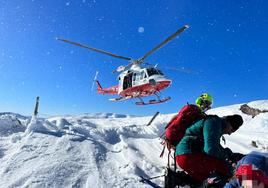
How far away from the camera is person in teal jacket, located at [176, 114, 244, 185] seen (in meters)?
4.43

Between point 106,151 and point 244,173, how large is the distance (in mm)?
6654

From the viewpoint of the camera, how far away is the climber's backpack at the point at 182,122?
16.1 feet

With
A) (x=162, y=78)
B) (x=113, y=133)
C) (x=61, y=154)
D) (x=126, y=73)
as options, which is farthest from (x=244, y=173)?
(x=126, y=73)

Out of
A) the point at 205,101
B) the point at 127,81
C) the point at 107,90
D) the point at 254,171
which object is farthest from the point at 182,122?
the point at 107,90

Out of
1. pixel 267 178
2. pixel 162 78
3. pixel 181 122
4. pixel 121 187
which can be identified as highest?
pixel 162 78

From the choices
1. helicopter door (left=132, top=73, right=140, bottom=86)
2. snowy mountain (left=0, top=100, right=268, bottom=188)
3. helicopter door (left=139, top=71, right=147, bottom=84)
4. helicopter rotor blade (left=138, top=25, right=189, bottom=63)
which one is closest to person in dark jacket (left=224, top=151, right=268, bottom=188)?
snowy mountain (left=0, top=100, right=268, bottom=188)

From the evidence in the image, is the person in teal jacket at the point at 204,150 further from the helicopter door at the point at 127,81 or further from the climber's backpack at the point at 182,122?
the helicopter door at the point at 127,81

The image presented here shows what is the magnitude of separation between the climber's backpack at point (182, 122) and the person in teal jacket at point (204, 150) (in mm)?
A: 174

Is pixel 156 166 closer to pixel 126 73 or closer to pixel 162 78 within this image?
pixel 162 78

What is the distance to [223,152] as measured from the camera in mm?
4570

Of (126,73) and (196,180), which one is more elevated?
(126,73)

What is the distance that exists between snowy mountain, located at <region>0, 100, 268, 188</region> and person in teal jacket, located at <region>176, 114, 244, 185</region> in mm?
2218

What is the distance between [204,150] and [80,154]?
4588mm

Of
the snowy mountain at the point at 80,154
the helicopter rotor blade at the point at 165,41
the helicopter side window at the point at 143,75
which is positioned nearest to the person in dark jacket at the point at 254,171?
the snowy mountain at the point at 80,154
